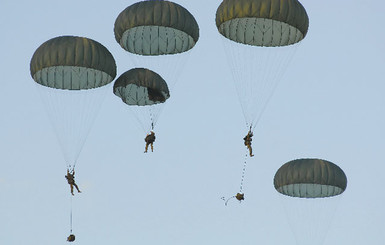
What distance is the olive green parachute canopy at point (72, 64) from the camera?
55.8 metres

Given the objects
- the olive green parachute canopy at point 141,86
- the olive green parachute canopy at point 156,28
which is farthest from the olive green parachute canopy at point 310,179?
the olive green parachute canopy at point 156,28

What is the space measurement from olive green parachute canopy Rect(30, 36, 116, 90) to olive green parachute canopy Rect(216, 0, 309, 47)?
5688 mm

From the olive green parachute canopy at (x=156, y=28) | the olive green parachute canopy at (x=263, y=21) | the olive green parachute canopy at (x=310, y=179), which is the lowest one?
the olive green parachute canopy at (x=310, y=179)

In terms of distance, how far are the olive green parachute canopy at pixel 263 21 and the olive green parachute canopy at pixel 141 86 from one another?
4.57m

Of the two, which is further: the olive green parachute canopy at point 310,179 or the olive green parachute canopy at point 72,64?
the olive green parachute canopy at point 310,179

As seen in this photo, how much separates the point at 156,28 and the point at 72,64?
4.47m

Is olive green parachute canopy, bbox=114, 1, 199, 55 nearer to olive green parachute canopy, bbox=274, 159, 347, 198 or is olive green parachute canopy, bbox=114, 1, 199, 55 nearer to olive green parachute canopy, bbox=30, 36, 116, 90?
olive green parachute canopy, bbox=30, 36, 116, 90

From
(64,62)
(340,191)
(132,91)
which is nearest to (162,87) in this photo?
(132,91)

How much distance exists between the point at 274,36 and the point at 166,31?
16.8 feet

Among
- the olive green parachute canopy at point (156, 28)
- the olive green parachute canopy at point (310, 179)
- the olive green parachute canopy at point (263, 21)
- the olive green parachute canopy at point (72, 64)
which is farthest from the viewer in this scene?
the olive green parachute canopy at point (310, 179)

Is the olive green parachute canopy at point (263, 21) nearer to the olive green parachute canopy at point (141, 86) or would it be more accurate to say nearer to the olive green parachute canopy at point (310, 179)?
the olive green parachute canopy at point (141, 86)

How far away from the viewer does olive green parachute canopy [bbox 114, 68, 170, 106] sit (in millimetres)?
59344

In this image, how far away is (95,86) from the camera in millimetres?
58906

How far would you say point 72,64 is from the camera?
55.8 m
